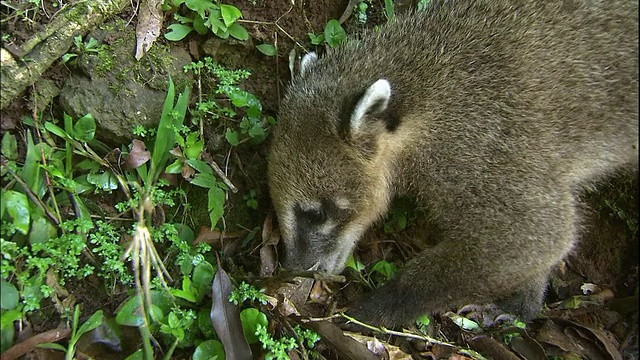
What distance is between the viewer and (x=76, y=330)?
3523mm

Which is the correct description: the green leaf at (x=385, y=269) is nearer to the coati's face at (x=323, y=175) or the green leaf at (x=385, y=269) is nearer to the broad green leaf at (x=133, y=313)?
the coati's face at (x=323, y=175)

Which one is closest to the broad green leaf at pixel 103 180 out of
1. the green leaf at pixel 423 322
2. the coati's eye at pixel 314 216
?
the coati's eye at pixel 314 216

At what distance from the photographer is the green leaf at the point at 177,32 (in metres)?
4.50

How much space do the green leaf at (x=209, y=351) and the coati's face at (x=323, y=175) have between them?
94 cm

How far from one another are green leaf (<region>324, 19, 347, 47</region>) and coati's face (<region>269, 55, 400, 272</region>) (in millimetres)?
448

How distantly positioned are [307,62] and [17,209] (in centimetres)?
236

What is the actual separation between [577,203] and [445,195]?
3.74 feet

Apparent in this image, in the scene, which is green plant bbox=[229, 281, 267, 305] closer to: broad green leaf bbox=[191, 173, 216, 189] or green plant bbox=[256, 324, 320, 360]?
green plant bbox=[256, 324, 320, 360]

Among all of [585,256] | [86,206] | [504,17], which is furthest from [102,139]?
[585,256]

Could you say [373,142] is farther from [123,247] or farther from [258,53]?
[123,247]

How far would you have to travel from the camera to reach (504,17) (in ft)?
14.2

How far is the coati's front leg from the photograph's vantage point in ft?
13.6

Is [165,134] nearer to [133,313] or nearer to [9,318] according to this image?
[133,313]

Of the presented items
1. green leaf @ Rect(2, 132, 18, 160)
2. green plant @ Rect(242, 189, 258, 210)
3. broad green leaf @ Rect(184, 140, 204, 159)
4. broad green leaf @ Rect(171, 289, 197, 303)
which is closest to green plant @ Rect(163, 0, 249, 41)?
broad green leaf @ Rect(184, 140, 204, 159)
